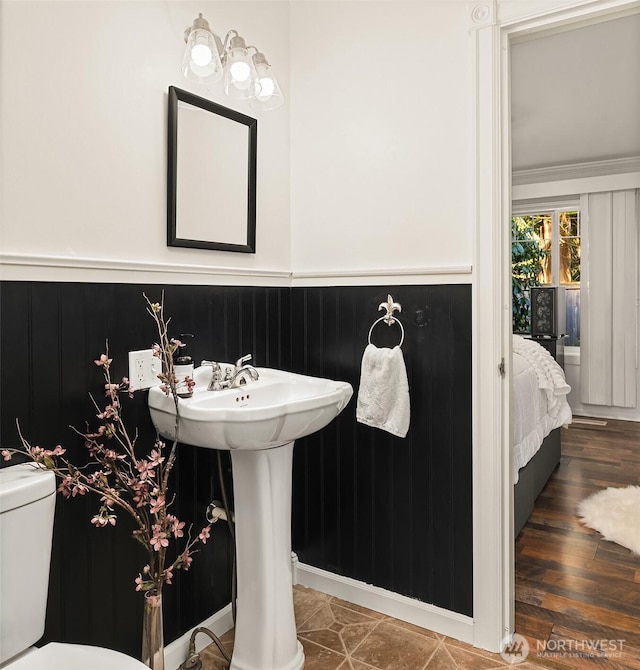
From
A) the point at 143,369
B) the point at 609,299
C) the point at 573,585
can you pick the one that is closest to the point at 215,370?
the point at 143,369

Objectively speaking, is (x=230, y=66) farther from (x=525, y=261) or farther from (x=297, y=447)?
(x=525, y=261)

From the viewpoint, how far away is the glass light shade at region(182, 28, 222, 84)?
1692 mm

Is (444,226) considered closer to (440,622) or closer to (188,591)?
(440,622)

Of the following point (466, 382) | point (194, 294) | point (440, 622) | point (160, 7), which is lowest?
point (440, 622)

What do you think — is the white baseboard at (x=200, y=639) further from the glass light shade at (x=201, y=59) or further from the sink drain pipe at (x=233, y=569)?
the glass light shade at (x=201, y=59)

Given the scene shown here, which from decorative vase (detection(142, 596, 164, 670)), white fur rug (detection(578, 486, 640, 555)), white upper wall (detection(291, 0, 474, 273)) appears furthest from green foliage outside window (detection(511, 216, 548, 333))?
decorative vase (detection(142, 596, 164, 670))

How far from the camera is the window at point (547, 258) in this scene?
18.3 feet

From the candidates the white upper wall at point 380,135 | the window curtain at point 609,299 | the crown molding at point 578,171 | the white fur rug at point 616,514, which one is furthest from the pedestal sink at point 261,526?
the crown molding at point 578,171

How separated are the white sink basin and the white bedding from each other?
3.98 feet

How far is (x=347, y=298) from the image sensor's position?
2.15 metres

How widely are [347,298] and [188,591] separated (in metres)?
1.21

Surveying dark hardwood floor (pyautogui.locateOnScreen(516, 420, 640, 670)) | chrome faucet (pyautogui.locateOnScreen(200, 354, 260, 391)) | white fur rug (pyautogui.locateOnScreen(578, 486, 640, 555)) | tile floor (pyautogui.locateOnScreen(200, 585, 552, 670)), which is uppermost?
chrome faucet (pyautogui.locateOnScreen(200, 354, 260, 391))

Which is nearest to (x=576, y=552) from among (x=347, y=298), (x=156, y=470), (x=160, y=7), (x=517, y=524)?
(x=517, y=524)

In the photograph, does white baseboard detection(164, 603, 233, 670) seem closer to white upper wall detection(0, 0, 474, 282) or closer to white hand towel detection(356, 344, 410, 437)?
white hand towel detection(356, 344, 410, 437)
